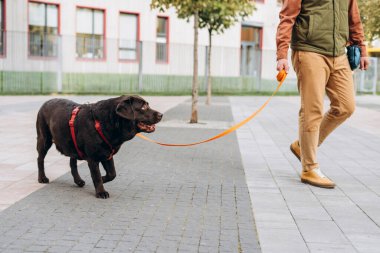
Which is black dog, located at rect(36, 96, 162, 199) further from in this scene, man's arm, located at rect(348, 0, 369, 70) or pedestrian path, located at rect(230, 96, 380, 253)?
man's arm, located at rect(348, 0, 369, 70)

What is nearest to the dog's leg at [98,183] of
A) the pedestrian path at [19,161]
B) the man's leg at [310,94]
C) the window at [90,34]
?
the pedestrian path at [19,161]

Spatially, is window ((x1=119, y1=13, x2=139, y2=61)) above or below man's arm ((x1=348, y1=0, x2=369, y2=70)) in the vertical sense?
above

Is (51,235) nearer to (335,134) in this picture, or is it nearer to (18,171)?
(18,171)

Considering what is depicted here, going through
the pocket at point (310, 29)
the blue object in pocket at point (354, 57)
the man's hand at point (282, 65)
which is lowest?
the man's hand at point (282, 65)

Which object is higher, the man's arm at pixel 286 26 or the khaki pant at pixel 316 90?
the man's arm at pixel 286 26

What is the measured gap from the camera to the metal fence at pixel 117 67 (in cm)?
2356

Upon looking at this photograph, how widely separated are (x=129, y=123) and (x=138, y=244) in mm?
1433

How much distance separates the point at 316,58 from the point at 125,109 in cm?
209

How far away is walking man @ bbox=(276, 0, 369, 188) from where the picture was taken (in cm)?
597

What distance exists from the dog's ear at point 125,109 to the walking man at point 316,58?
5.47 ft

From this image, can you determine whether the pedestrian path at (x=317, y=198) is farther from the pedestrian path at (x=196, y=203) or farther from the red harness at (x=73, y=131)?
the red harness at (x=73, y=131)

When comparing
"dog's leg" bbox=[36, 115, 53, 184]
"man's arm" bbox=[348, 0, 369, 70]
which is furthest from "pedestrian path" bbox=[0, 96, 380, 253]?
"man's arm" bbox=[348, 0, 369, 70]

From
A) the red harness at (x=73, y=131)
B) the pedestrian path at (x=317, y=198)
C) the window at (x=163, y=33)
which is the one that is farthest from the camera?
the window at (x=163, y=33)

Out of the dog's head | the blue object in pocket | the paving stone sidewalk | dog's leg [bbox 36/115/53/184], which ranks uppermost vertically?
the blue object in pocket
